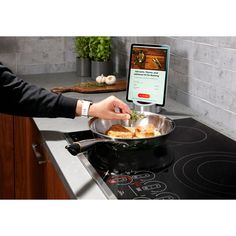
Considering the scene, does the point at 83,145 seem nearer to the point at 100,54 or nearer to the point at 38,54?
the point at 100,54

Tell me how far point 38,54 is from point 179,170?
1673 mm

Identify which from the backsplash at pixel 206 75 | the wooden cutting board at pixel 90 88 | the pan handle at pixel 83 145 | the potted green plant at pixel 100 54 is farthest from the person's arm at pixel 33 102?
the potted green plant at pixel 100 54

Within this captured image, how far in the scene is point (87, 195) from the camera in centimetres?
115

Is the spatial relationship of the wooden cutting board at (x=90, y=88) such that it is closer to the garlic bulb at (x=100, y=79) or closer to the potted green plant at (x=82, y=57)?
the garlic bulb at (x=100, y=79)

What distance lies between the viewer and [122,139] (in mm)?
1397

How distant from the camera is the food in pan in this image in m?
1.49

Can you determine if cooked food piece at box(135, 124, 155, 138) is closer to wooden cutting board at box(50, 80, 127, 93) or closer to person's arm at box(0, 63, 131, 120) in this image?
person's arm at box(0, 63, 131, 120)

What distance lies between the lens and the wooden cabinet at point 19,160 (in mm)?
1911

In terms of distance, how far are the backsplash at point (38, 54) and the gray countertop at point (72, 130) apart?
0.50ft

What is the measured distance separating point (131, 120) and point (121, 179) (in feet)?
1.53

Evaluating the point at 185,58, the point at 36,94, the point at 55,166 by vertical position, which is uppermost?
the point at 185,58

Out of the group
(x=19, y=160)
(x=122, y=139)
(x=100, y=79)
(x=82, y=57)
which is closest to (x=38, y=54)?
(x=82, y=57)

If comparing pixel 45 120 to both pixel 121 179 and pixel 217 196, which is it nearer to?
pixel 121 179
